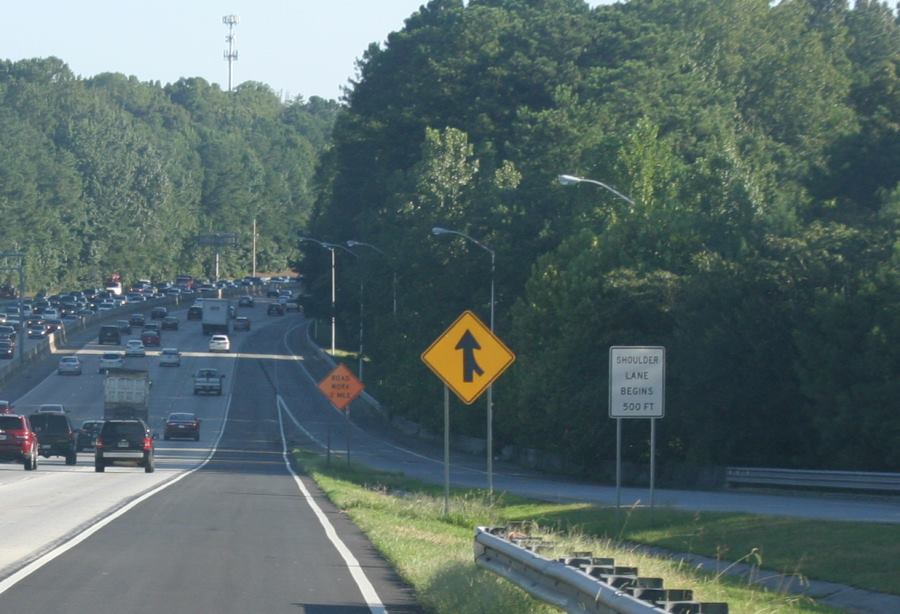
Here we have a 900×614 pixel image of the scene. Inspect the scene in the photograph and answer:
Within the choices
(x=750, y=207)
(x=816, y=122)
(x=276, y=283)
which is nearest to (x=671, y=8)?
(x=816, y=122)

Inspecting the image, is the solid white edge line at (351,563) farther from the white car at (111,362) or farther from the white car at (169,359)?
the white car at (169,359)

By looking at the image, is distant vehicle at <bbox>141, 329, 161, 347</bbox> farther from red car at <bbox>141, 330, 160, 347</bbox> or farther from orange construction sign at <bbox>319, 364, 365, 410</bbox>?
orange construction sign at <bbox>319, 364, 365, 410</bbox>

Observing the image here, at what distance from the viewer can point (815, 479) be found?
36.6 m

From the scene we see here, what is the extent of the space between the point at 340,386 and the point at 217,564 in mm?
27966

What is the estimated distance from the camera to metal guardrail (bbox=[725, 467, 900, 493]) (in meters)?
33.8

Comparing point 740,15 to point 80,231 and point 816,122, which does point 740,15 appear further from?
point 80,231

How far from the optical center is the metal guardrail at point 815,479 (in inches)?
1332

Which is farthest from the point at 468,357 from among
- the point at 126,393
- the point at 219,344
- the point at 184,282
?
the point at 184,282

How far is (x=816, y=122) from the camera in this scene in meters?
96.4

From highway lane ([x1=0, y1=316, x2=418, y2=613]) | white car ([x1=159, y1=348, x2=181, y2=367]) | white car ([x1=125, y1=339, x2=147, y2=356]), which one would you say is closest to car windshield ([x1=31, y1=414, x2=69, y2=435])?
highway lane ([x1=0, y1=316, x2=418, y2=613])

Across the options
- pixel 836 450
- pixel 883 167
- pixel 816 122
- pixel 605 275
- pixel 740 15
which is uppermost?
pixel 740 15

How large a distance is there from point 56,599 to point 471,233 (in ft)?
170

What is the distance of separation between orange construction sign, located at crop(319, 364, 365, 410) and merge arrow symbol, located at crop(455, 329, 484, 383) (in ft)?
76.2

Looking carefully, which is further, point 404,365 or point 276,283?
point 276,283
